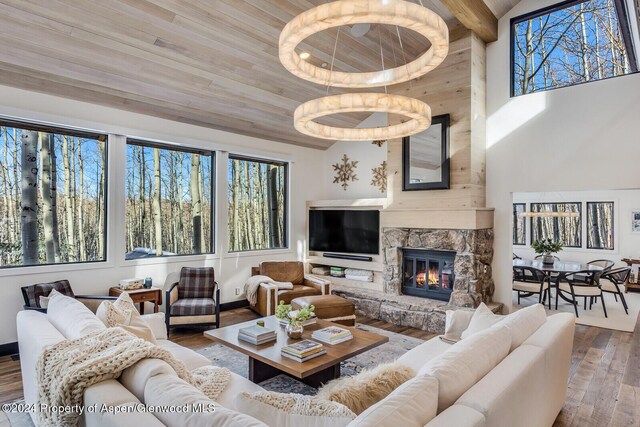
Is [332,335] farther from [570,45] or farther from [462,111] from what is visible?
[570,45]

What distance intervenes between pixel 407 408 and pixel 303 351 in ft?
5.05

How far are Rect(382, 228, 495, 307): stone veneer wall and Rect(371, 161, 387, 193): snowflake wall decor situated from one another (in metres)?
1.05

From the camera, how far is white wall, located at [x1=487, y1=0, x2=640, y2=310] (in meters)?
4.10

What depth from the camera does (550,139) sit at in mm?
4559

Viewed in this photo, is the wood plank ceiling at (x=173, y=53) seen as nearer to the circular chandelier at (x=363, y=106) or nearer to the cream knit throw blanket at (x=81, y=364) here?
the circular chandelier at (x=363, y=106)

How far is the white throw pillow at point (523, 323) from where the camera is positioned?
Result: 2.10 metres

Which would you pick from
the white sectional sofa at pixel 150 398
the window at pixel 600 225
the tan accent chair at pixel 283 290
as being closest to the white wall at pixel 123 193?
the tan accent chair at pixel 283 290

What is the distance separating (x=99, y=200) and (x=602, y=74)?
6239 millimetres

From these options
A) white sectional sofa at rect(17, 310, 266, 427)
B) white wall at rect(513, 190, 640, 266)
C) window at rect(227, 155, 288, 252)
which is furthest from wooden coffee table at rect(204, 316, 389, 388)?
white wall at rect(513, 190, 640, 266)

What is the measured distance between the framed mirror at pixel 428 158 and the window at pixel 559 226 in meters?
4.56

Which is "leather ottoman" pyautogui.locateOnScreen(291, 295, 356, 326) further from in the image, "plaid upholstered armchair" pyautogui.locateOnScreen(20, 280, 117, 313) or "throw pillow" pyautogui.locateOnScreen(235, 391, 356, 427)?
"throw pillow" pyautogui.locateOnScreen(235, 391, 356, 427)

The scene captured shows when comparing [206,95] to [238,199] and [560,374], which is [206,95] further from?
[560,374]

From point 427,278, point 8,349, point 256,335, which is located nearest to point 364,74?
point 256,335

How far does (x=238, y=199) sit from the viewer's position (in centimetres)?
604
